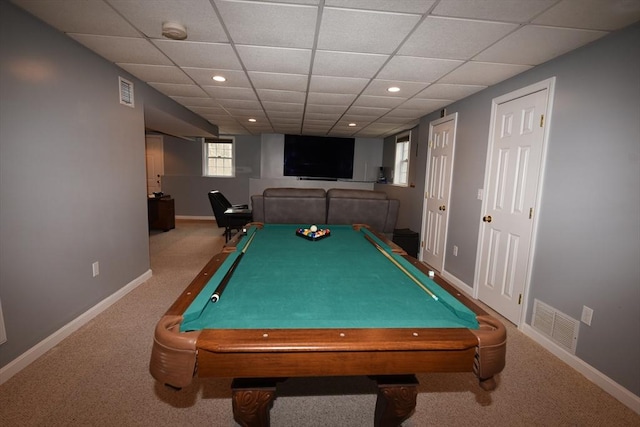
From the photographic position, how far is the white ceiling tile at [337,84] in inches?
119

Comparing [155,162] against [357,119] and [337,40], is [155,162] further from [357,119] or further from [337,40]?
Result: [337,40]

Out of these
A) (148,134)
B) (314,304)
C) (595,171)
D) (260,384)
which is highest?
(148,134)

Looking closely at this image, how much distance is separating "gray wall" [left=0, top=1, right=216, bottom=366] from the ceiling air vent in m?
0.07

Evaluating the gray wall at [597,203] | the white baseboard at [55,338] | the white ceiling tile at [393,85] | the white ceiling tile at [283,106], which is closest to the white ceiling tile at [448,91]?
the white ceiling tile at [393,85]

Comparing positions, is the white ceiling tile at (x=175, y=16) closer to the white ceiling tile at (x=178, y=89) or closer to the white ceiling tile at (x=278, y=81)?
the white ceiling tile at (x=278, y=81)

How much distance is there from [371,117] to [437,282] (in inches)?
156

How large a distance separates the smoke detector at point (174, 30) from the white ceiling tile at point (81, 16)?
0.26 meters

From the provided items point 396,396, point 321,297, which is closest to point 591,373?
point 396,396

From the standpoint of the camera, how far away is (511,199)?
9.03ft

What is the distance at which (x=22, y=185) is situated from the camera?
188 centimetres

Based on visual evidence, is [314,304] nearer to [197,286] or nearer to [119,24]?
[197,286]

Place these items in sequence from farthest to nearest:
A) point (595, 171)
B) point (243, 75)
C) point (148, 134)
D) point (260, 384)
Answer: point (148, 134) < point (243, 75) < point (595, 171) < point (260, 384)

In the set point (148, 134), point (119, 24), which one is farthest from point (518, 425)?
point (148, 134)

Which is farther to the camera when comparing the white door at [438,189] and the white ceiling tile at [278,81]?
the white door at [438,189]
